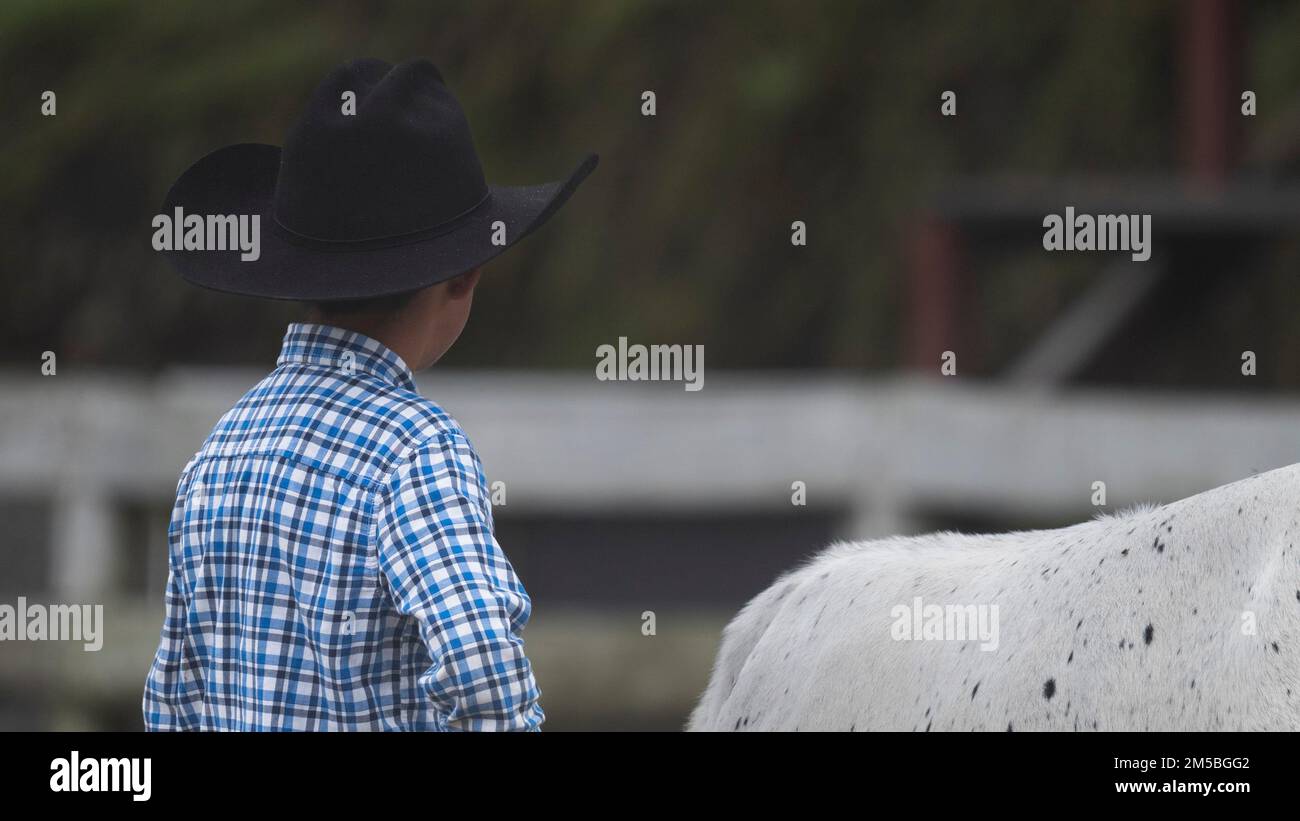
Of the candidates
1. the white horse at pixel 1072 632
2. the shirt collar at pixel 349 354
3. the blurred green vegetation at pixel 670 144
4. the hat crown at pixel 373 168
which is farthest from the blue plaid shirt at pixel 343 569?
the blurred green vegetation at pixel 670 144

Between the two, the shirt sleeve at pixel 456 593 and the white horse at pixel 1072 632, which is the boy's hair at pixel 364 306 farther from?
the white horse at pixel 1072 632

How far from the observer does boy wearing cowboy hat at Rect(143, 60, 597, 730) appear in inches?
56.1

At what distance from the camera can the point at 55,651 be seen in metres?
5.00

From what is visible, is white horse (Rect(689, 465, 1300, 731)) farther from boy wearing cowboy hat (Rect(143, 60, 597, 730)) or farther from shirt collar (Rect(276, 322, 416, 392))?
shirt collar (Rect(276, 322, 416, 392))

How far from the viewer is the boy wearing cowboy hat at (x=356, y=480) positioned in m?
Result: 1.42

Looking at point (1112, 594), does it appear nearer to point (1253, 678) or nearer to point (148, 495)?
point (1253, 678)

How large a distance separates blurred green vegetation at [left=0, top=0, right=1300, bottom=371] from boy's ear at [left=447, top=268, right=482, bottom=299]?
7452 millimetres

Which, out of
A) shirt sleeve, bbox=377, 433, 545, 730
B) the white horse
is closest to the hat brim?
shirt sleeve, bbox=377, 433, 545, 730

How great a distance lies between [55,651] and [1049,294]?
6635mm

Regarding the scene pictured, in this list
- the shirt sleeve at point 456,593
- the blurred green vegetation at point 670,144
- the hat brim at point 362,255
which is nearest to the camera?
the shirt sleeve at point 456,593

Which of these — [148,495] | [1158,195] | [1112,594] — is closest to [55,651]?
[148,495]

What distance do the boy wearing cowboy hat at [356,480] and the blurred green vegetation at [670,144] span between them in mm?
7435

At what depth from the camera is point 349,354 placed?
1597 mm

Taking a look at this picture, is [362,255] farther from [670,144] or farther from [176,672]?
[670,144]
